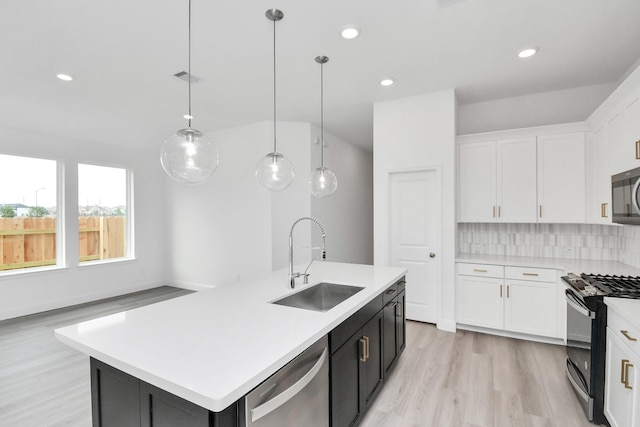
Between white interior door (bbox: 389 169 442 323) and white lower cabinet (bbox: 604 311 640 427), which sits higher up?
white interior door (bbox: 389 169 442 323)

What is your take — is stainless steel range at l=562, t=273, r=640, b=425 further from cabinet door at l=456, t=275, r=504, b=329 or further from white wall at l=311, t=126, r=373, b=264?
white wall at l=311, t=126, r=373, b=264

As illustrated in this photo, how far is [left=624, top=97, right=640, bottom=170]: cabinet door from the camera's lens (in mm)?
2291

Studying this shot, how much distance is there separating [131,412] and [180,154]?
4.25ft

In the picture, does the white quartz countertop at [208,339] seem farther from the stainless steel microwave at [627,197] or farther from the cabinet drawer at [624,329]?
the stainless steel microwave at [627,197]

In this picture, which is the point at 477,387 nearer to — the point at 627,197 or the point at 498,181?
the point at 627,197

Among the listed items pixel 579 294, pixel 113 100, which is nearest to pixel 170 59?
pixel 113 100

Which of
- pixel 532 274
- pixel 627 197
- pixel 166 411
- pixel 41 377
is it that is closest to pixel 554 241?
pixel 532 274

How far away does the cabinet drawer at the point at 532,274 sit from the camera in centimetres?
326

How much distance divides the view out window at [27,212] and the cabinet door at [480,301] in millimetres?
6033

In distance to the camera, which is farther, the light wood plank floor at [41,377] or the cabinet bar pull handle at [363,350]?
the light wood plank floor at [41,377]

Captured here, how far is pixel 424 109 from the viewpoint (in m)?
3.87

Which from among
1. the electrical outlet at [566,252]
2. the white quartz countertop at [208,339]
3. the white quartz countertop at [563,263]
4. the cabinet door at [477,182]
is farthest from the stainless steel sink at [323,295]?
the electrical outlet at [566,252]

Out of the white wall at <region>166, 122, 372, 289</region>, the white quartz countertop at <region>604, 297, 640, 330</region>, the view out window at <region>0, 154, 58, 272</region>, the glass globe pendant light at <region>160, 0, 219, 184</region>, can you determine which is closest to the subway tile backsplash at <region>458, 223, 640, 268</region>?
the white quartz countertop at <region>604, 297, 640, 330</region>

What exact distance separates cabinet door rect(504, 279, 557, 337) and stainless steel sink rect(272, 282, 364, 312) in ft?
6.94
